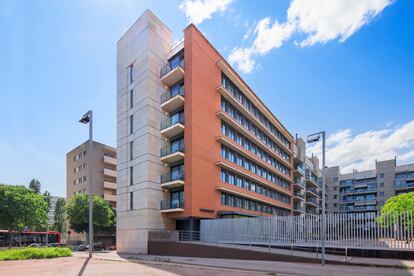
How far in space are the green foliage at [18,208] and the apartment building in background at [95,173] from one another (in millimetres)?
15398

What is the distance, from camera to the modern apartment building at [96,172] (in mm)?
62469

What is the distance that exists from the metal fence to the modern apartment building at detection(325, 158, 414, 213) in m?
70.0

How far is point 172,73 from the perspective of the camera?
33938mm

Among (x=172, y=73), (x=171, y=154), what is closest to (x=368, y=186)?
(x=171, y=154)

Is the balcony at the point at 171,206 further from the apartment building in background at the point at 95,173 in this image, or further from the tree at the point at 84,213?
the apartment building in background at the point at 95,173

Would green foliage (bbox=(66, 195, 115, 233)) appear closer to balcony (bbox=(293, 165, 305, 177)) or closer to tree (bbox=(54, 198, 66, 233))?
tree (bbox=(54, 198, 66, 233))

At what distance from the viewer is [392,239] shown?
1797cm

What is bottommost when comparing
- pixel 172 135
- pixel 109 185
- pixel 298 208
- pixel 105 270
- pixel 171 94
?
pixel 298 208

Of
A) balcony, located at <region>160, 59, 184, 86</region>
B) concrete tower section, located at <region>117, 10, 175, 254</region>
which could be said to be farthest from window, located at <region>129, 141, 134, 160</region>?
balcony, located at <region>160, 59, 184, 86</region>

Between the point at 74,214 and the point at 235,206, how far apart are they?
88.3ft

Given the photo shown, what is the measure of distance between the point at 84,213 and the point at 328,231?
132 ft

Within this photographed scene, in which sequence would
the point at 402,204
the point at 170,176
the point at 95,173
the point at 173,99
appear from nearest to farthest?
the point at 173,99 < the point at 170,176 < the point at 402,204 < the point at 95,173

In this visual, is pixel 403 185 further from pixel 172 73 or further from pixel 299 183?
pixel 172 73

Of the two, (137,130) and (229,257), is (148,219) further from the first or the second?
(229,257)
